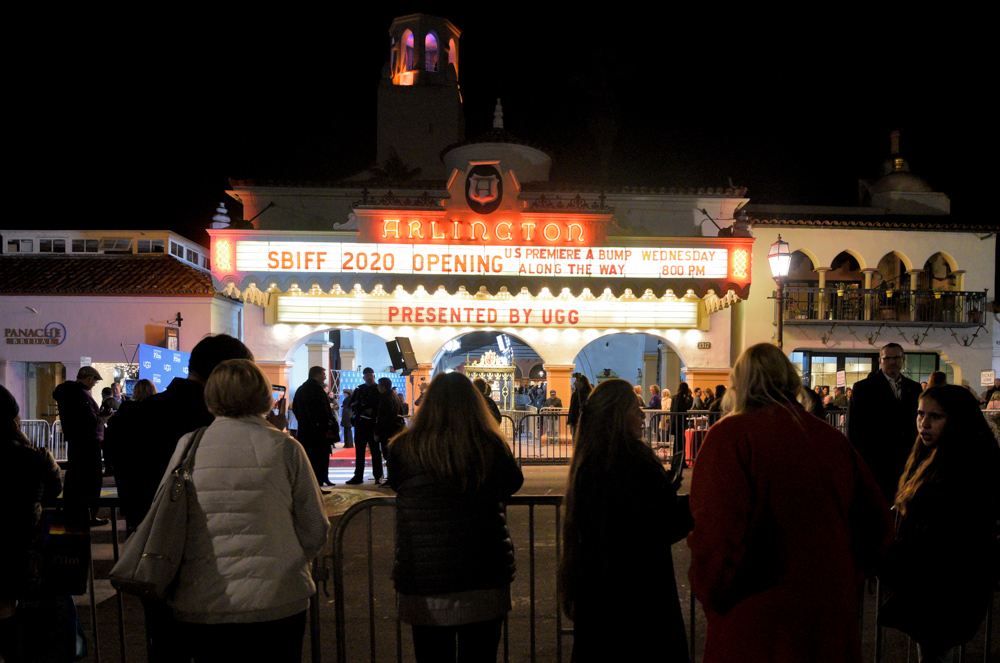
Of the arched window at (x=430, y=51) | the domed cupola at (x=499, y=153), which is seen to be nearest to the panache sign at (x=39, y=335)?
the domed cupola at (x=499, y=153)

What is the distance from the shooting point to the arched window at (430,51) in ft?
76.4

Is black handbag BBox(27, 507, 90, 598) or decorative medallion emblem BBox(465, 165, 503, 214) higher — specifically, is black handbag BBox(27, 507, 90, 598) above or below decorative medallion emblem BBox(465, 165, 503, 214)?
below

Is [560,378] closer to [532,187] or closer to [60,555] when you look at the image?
[532,187]

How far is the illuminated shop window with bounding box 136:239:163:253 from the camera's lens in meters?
22.2

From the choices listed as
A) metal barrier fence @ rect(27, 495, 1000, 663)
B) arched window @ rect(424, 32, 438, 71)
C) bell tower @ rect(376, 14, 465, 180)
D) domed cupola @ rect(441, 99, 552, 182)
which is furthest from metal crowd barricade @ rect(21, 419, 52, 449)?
arched window @ rect(424, 32, 438, 71)

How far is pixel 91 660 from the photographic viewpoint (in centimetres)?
430

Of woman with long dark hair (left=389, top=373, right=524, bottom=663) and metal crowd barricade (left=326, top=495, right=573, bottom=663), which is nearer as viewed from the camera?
woman with long dark hair (left=389, top=373, right=524, bottom=663)

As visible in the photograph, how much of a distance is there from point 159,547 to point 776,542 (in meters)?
2.43

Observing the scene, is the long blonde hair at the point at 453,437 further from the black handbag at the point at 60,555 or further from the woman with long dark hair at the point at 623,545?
the black handbag at the point at 60,555

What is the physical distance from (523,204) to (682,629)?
13622 millimetres

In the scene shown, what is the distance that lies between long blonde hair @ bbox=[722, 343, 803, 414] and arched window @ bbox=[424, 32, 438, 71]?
23238 millimetres

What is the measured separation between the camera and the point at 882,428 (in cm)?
564

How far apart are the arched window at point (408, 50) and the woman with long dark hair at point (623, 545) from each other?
2326 cm

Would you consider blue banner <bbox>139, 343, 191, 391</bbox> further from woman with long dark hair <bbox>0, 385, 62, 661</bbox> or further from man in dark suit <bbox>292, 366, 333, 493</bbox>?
woman with long dark hair <bbox>0, 385, 62, 661</bbox>
